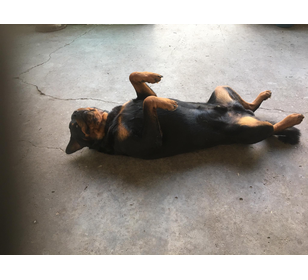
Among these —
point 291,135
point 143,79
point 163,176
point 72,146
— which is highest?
point 143,79

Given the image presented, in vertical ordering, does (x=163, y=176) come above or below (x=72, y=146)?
below

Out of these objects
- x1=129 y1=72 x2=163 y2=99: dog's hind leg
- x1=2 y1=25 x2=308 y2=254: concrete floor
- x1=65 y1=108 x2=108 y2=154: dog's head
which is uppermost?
x1=129 y1=72 x2=163 y2=99: dog's hind leg

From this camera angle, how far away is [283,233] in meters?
2.20

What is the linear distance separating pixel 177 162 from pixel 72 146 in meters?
1.30

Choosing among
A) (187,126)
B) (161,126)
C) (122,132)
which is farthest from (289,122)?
(122,132)

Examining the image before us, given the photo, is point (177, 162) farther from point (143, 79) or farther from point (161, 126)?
point (143, 79)

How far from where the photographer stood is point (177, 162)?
112 inches

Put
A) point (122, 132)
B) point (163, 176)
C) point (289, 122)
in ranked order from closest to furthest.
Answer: point (122, 132), point (163, 176), point (289, 122)

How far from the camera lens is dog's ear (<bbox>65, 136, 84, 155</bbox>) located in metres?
2.87

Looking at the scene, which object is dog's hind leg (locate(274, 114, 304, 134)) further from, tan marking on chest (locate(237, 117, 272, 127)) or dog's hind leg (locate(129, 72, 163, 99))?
dog's hind leg (locate(129, 72, 163, 99))

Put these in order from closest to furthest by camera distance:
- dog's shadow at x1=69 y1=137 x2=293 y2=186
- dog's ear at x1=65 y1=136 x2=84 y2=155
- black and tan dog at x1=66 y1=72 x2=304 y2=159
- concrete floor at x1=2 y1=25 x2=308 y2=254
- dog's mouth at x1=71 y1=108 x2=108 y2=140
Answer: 1. concrete floor at x1=2 y1=25 x2=308 y2=254
2. black and tan dog at x1=66 y1=72 x2=304 y2=159
3. dog's mouth at x1=71 y1=108 x2=108 y2=140
4. dog's shadow at x1=69 y1=137 x2=293 y2=186
5. dog's ear at x1=65 y1=136 x2=84 y2=155

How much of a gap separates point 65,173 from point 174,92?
2.09 metres

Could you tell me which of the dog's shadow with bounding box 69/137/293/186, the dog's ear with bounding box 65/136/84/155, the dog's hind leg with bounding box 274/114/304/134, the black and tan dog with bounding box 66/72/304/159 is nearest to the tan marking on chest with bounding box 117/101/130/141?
the black and tan dog with bounding box 66/72/304/159

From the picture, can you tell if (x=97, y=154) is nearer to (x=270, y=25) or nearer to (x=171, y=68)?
(x=171, y=68)
